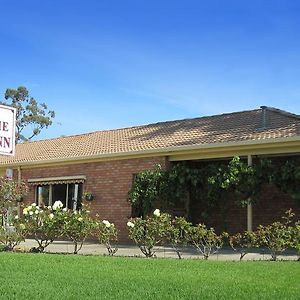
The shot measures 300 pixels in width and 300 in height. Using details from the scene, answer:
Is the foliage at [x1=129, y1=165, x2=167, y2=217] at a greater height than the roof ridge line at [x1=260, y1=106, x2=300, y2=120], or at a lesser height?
lesser

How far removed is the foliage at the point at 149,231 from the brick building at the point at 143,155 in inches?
149

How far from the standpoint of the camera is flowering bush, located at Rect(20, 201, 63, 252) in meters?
13.6

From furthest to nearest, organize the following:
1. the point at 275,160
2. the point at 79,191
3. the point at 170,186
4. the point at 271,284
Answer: the point at 79,191, the point at 170,186, the point at 275,160, the point at 271,284

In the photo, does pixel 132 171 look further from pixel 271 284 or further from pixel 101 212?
pixel 271 284

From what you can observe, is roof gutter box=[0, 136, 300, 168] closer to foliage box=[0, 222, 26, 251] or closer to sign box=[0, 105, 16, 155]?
foliage box=[0, 222, 26, 251]

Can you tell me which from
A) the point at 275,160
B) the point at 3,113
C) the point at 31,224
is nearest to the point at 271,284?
the point at 3,113

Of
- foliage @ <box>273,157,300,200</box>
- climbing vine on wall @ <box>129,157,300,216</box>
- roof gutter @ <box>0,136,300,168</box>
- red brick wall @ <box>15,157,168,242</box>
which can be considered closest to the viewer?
foliage @ <box>273,157,300,200</box>

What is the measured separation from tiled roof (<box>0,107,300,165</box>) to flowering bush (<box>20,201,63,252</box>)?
5190 millimetres

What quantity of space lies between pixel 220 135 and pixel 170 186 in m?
2.22

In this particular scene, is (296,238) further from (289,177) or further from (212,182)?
(212,182)

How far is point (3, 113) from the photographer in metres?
10.7

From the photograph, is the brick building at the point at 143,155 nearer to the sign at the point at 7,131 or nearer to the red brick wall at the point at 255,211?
the red brick wall at the point at 255,211

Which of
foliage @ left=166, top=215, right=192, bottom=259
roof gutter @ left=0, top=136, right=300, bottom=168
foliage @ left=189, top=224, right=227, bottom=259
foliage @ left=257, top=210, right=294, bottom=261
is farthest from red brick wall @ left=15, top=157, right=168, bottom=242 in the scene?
foliage @ left=257, top=210, right=294, bottom=261

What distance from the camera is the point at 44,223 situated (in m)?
13.7
